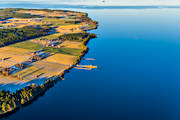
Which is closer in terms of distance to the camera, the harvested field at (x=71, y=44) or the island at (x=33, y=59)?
the island at (x=33, y=59)

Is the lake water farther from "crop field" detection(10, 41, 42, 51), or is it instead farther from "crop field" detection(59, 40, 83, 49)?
"crop field" detection(10, 41, 42, 51)

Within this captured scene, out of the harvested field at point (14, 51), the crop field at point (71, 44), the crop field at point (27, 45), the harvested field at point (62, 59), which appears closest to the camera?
the harvested field at point (62, 59)

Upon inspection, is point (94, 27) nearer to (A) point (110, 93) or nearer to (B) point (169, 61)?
(B) point (169, 61)

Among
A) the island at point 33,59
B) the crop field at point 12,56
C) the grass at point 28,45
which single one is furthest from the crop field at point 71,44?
the crop field at point 12,56

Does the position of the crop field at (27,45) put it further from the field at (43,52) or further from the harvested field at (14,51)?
the harvested field at (14,51)

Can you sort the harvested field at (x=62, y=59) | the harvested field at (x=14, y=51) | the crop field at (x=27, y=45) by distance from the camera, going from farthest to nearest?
the crop field at (x=27, y=45) → the harvested field at (x=14, y=51) → the harvested field at (x=62, y=59)

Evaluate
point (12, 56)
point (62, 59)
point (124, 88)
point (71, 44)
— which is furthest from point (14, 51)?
A: point (124, 88)

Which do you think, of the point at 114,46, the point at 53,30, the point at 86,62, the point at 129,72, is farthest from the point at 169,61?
the point at 53,30

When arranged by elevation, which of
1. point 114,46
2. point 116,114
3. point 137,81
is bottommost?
point 116,114

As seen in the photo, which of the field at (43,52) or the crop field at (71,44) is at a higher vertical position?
the crop field at (71,44)

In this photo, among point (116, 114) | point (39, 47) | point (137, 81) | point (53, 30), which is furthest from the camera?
point (53, 30)

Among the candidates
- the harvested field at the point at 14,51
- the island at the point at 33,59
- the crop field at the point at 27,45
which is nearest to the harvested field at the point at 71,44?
the island at the point at 33,59
